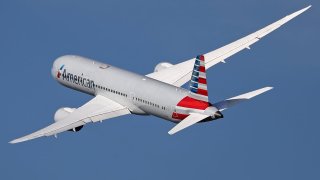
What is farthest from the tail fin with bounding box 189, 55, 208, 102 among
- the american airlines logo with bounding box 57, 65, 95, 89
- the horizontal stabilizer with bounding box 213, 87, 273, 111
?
the american airlines logo with bounding box 57, 65, 95, 89

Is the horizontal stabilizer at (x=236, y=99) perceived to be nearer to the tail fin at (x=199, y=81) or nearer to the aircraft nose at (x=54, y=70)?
the tail fin at (x=199, y=81)

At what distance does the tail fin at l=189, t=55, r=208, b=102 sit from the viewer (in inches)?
5728

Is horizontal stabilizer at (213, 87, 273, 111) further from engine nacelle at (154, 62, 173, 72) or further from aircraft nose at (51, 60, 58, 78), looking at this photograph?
aircraft nose at (51, 60, 58, 78)

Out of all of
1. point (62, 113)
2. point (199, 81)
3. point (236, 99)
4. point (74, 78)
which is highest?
point (74, 78)

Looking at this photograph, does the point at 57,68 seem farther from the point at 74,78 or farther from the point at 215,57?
the point at 215,57

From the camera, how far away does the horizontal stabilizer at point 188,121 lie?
142750 millimetres

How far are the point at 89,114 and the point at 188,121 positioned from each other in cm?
1594

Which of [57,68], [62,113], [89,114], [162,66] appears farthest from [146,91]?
[57,68]

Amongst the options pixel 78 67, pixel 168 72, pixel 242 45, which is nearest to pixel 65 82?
pixel 78 67

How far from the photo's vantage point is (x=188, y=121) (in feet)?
484

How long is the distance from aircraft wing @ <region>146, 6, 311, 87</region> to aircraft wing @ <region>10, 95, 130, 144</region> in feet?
32.0

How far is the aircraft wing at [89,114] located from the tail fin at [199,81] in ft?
44.0

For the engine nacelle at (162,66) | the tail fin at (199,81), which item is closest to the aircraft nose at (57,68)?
the engine nacelle at (162,66)

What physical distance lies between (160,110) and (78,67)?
1780 centimetres
